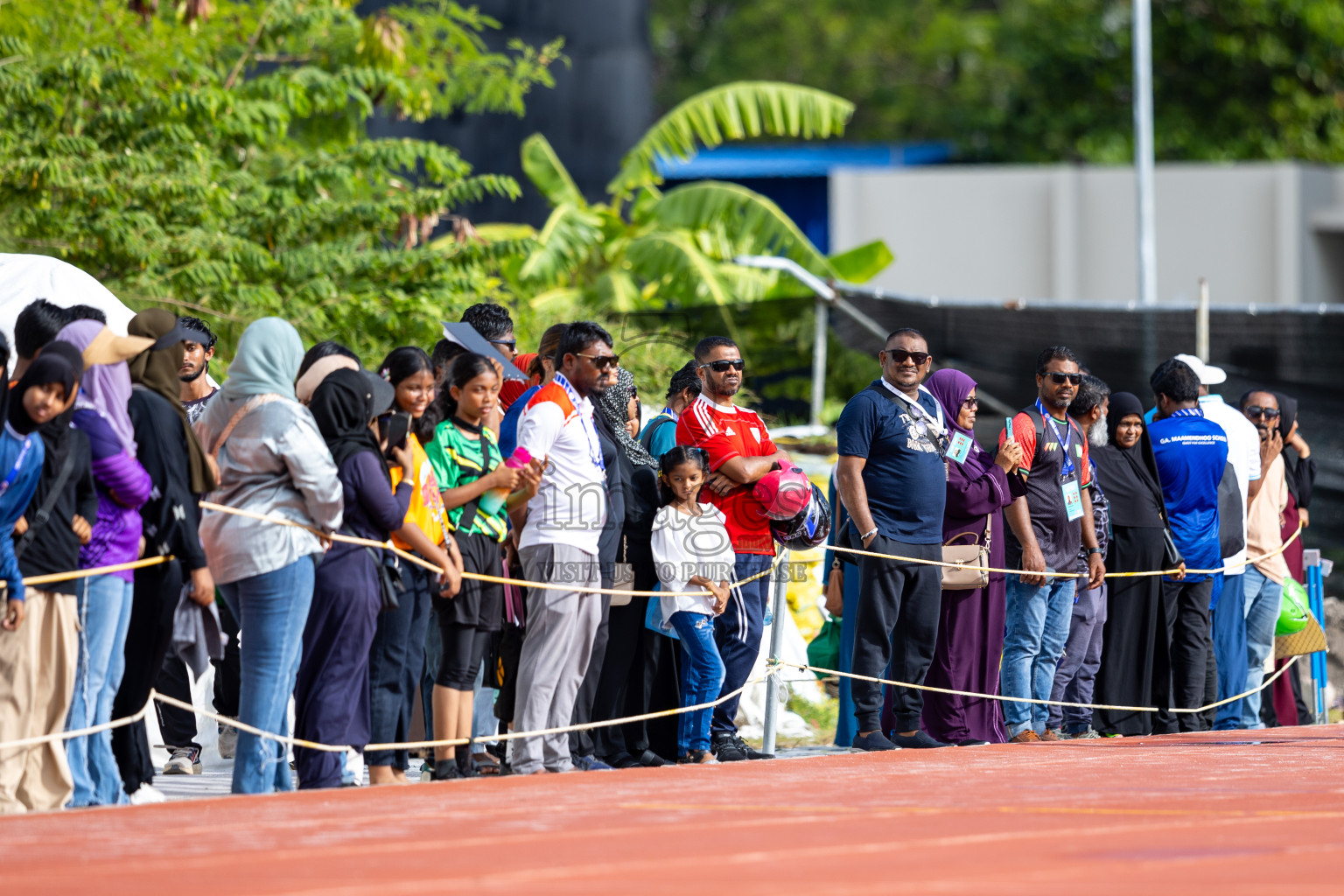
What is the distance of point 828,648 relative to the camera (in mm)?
9461

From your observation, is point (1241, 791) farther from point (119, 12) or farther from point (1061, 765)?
point (119, 12)

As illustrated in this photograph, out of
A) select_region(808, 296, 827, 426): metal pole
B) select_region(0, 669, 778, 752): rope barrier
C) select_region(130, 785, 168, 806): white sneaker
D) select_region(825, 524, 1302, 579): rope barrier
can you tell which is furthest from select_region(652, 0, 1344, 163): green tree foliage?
select_region(130, 785, 168, 806): white sneaker

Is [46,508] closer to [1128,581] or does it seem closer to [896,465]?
[896,465]

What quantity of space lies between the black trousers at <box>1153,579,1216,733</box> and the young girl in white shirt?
3103 millimetres

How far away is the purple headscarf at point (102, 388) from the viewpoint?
248 inches

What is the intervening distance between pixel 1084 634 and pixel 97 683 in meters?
5.15

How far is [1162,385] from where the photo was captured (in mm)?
9992

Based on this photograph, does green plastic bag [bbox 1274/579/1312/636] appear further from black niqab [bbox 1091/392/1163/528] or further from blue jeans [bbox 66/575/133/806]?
blue jeans [bbox 66/575/133/806]

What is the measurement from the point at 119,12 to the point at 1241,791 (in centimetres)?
1026

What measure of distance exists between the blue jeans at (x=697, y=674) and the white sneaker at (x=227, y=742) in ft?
6.76

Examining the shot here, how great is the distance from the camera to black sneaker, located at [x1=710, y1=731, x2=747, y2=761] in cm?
810

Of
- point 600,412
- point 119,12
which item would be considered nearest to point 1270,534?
point 600,412

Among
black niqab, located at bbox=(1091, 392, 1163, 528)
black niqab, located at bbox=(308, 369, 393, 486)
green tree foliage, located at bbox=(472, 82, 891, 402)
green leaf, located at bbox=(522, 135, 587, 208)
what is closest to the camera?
black niqab, located at bbox=(308, 369, 393, 486)

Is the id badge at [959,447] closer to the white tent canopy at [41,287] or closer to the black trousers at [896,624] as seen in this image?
the black trousers at [896,624]
